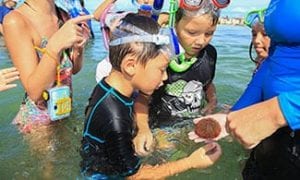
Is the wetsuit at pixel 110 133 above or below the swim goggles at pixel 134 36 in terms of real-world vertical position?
below

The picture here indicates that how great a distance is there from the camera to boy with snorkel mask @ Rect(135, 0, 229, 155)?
12.0 ft

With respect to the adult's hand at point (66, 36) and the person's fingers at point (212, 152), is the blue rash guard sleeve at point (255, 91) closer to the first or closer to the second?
the person's fingers at point (212, 152)

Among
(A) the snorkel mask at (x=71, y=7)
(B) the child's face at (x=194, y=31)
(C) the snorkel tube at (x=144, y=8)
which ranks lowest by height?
(B) the child's face at (x=194, y=31)

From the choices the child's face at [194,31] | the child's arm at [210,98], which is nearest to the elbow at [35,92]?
the child's face at [194,31]

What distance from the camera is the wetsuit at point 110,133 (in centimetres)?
259

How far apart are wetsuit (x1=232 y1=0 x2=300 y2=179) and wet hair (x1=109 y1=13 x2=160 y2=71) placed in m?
0.71

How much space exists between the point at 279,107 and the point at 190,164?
A: 97 centimetres

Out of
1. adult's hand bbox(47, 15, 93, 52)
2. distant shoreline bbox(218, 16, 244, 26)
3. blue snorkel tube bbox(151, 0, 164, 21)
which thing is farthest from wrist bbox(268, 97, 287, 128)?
distant shoreline bbox(218, 16, 244, 26)

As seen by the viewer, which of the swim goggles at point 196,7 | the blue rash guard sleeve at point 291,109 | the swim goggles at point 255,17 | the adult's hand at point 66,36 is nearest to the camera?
the blue rash guard sleeve at point 291,109

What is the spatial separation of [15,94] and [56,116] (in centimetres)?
272

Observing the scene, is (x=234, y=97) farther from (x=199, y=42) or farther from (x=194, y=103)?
(x=199, y=42)

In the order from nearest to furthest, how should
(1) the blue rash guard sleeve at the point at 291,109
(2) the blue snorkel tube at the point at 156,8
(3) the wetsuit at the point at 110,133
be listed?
(1) the blue rash guard sleeve at the point at 291,109
(3) the wetsuit at the point at 110,133
(2) the blue snorkel tube at the point at 156,8

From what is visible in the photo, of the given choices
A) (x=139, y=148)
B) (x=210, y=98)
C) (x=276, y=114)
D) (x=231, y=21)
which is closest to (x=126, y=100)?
(x=139, y=148)

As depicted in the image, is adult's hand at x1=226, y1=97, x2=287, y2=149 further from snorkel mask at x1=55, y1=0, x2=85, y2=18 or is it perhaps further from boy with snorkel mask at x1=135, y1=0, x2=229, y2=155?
snorkel mask at x1=55, y1=0, x2=85, y2=18
